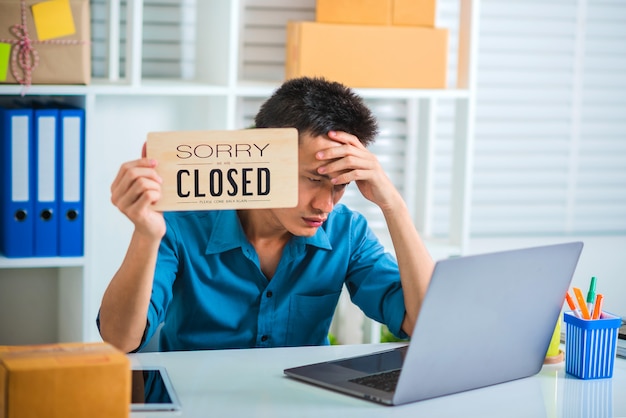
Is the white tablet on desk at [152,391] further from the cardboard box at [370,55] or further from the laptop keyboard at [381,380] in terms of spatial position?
the cardboard box at [370,55]

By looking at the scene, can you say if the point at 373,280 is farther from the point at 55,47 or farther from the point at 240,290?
the point at 55,47

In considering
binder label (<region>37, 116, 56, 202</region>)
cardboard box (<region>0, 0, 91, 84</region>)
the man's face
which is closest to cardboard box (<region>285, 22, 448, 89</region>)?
cardboard box (<region>0, 0, 91, 84</region>)

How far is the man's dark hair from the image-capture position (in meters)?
1.80

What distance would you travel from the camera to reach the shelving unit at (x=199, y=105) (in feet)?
8.50

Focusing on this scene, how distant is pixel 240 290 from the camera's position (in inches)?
75.7

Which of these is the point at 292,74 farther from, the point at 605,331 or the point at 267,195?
the point at 605,331

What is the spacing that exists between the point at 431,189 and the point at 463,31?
2.04 ft

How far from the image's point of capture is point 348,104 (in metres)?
1.83

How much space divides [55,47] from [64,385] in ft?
4.76

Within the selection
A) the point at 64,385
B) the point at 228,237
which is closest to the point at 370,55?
the point at 228,237

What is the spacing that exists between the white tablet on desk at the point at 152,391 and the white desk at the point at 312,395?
0.02 metres

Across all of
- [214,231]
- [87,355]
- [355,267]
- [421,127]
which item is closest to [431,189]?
[421,127]

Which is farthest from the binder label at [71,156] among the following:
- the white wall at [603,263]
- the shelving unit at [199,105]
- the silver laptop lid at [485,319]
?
the white wall at [603,263]

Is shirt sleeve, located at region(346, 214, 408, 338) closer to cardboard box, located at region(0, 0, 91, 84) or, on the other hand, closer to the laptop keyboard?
the laptop keyboard
